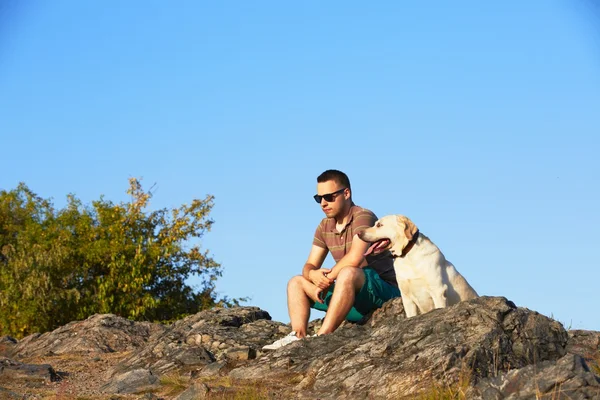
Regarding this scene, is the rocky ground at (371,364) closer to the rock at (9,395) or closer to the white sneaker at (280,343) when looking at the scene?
the rock at (9,395)

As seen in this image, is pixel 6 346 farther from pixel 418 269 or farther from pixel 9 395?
pixel 418 269

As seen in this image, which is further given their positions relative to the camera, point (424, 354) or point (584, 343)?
point (584, 343)

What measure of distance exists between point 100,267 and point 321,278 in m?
13.9

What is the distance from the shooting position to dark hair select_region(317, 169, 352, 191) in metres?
10.4

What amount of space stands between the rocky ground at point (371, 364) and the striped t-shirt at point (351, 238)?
46cm

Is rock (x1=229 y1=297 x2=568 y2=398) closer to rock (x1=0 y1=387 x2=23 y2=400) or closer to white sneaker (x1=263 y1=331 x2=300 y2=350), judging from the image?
white sneaker (x1=263 y1=331 x2=300 y2=350)

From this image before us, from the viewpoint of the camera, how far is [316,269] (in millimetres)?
10805

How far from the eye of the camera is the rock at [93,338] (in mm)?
14430

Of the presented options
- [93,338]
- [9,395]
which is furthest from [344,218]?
[93,338]

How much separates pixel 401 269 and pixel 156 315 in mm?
14708

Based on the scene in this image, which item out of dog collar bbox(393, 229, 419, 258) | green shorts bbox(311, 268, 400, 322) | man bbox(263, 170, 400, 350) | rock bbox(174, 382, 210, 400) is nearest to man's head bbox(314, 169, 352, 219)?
man bbox(263, 170, 400, 350)

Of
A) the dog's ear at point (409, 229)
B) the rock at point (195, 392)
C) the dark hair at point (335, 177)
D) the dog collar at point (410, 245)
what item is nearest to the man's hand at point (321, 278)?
the dark hair at point (335, 177)

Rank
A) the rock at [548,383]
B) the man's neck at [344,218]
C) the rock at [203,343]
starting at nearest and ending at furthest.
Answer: the rock at [548,383], the man's neck at [344,218], the rock at [203,343]

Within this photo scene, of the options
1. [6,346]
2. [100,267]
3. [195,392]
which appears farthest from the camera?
[100,267]
